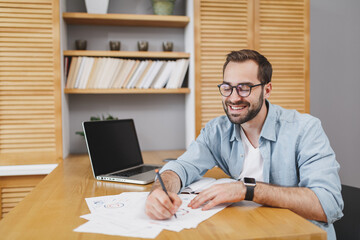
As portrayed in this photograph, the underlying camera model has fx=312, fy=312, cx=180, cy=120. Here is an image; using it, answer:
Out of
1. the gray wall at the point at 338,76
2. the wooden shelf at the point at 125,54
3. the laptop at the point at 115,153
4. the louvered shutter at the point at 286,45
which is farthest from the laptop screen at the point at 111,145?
the gray wall at the point at 338,76

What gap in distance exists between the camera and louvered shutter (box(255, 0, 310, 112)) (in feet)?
8.09

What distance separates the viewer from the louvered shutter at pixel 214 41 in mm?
2402

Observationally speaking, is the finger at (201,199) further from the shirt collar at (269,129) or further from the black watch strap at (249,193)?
the shirt collar at (269,129)

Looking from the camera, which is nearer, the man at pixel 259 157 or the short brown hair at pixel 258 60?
the man at pixel 259 157

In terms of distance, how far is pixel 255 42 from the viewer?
2.46 metres

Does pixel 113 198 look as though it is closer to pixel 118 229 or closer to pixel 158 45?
pixel 118 229

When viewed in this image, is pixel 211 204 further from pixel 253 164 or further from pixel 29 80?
pixel 29 80

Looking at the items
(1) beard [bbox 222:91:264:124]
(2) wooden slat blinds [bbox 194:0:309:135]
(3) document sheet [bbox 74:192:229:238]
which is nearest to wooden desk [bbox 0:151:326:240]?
(3) document sheet [bbox 74:192:229:238]

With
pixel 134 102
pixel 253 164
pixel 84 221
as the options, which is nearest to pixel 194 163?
pixel 253 164

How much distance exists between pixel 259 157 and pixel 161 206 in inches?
27.1

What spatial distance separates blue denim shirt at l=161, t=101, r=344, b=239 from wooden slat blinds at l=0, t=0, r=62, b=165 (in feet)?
3.93

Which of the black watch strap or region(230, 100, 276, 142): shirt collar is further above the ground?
region(230, 100, 276, 142): shirt collar

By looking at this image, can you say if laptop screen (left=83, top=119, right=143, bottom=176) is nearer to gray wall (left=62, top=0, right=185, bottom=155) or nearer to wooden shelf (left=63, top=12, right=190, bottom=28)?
gray wall (left=62, top=0, right=185, bottom=155)

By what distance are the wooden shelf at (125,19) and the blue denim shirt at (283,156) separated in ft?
3.83
